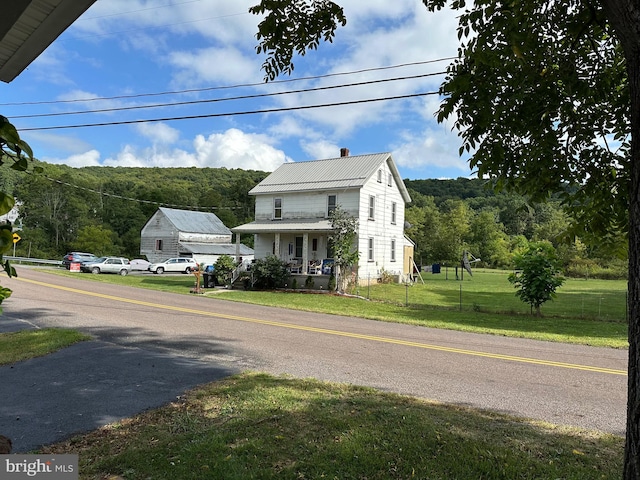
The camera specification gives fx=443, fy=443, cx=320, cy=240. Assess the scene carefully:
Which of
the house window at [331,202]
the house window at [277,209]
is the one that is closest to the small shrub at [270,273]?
the house window at [331,202]

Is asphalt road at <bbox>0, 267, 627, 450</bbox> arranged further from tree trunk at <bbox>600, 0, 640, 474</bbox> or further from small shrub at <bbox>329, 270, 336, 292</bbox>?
small shrub at <bbox>329, 270, 336, 292</bbox>

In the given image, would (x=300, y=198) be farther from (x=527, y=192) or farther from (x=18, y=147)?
(x=18, y=147)

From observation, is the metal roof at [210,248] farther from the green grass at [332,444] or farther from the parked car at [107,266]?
the green grass at [332,444]

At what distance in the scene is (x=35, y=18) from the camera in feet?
7.52

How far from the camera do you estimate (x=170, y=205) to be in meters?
72.1

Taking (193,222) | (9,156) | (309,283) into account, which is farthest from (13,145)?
(193,222)

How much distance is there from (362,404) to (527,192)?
10.1 ft

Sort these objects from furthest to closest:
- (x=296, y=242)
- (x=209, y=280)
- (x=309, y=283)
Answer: (x=296, y=242), (x=209, y=280), (x=309, y=283)

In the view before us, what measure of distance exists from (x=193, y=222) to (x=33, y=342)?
4636 centimetres

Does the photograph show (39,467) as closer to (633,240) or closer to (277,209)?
(633,240)

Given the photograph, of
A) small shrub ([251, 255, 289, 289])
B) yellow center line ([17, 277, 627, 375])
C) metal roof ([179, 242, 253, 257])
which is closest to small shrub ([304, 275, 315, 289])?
small shrub ([251, 255, 289, 289])

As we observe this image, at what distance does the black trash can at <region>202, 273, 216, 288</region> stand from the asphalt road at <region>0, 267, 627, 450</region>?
1149 centimetres

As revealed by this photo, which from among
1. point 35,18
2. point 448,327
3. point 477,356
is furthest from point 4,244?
point 448,327

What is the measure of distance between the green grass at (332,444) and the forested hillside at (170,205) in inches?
1219
